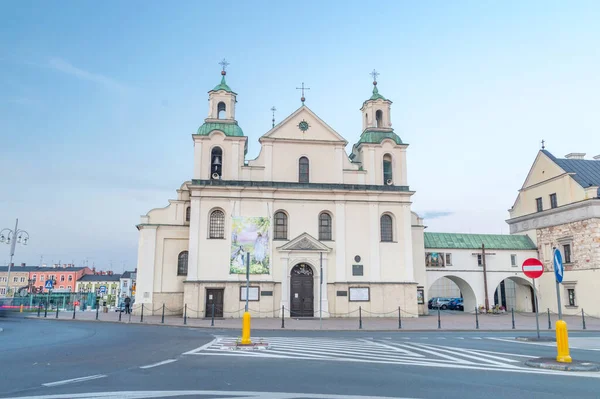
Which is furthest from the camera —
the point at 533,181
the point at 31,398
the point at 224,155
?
the point at 533,181

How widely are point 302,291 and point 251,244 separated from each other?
4.95m

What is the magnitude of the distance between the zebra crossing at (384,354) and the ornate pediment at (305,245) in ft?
55.2

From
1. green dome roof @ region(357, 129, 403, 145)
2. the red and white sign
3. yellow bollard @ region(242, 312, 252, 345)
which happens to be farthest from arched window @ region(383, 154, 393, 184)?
yellow bollard @ region(242, 312, 252, 345)

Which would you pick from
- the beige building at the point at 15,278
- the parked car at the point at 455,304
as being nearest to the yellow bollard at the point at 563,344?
the parked car at the point at 455,304

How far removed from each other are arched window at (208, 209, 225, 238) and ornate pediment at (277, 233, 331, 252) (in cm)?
439

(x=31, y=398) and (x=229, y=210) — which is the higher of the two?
(x=229, y=210)

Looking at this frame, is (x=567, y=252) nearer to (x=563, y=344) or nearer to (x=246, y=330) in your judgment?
(x=563, y=344)

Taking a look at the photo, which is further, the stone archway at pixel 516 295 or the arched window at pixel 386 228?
the stone archway at pixel 516 295

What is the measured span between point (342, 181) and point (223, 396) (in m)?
29.4

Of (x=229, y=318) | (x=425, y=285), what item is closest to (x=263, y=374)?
(x=229, y=318)

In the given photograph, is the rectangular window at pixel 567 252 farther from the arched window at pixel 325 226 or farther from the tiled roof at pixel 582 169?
the arched window at pixel 325 226

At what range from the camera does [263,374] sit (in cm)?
997

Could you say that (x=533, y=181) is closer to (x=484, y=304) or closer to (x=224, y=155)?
(x=484, y=304)

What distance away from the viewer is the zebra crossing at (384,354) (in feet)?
39.7
